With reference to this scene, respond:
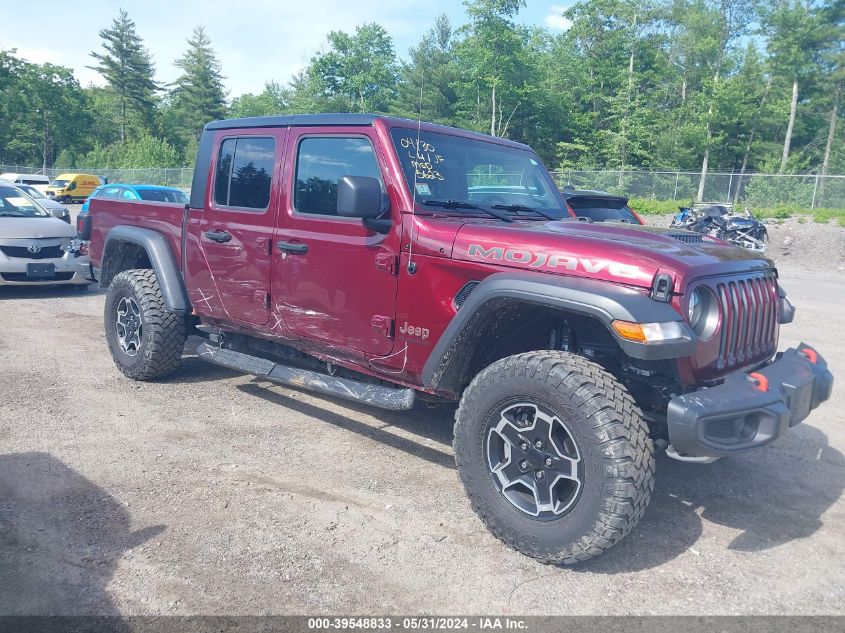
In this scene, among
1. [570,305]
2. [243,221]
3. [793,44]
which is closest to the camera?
[570,305]

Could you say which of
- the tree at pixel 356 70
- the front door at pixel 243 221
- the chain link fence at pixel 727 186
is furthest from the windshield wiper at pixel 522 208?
the tree at pixel 356 70

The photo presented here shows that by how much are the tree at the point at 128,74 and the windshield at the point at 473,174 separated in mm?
76100

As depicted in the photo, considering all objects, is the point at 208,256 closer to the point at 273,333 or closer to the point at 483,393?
the point at 273,333

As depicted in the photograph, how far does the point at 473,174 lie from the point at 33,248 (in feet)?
25.5

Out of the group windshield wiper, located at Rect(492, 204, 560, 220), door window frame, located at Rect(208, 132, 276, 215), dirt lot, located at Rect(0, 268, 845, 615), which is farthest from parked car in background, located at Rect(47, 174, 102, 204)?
windshield wiper, located at Rect(492, 204, 560, 220)

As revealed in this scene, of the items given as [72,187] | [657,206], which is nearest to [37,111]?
[72,187]

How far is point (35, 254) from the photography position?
9.62 meters

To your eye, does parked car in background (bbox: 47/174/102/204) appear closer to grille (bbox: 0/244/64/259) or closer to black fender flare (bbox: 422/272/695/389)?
grille (bbox: 0/244/64/259)

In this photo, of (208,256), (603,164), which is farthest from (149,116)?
(208,256)

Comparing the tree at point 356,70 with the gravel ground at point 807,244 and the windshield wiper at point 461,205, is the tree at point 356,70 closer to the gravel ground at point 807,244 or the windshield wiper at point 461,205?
the gravel ground at point 807,244

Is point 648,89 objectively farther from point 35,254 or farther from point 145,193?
point 35,254

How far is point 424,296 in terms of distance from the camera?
3.78 meters

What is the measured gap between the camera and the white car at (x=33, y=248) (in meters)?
9.38

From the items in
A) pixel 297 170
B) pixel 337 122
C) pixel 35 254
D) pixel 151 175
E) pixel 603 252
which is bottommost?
pixel 35 254
